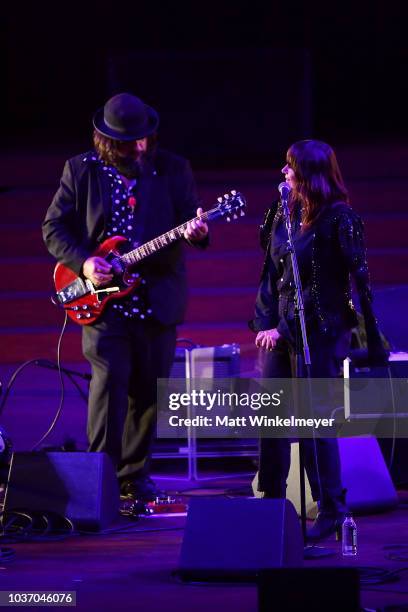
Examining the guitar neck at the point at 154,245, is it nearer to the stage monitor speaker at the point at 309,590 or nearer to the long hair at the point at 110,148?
the long hair at the point at 110,148

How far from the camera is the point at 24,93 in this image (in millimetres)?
12664

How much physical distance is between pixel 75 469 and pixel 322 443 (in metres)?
1.14

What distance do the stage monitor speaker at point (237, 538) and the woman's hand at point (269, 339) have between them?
950mm

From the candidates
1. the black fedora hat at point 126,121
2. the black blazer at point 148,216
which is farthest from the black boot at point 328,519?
the black fedora hat at point 126,121

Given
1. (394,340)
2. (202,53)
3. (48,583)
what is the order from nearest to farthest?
(48,583)
(394,340)
(202,53)

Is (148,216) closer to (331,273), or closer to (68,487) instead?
(331,273)

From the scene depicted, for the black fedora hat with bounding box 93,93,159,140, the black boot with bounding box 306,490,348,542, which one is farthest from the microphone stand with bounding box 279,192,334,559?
the black fedora hat with bounding box 93,93,159,140

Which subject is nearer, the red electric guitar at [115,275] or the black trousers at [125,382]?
the red electric guitar at [115,275]

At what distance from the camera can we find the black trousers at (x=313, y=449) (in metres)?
5.59

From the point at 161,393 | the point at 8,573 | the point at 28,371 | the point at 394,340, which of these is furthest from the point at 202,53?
the point at 8,573

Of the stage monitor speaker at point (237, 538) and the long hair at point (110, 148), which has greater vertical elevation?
the long hair at point (110, 148)

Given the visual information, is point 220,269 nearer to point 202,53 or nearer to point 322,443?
point 202,53

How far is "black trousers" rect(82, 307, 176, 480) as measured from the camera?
21.1 feet

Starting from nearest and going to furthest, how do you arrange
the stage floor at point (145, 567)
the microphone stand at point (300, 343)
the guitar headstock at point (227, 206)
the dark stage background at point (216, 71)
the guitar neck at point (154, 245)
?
the stage floor at point (145, 567) < the microphone stand at point (300, 343) < the guitar headstock at point (227, 206) < the guitar neck at point (154, 245) < the dark stage background at point (216, 71)
